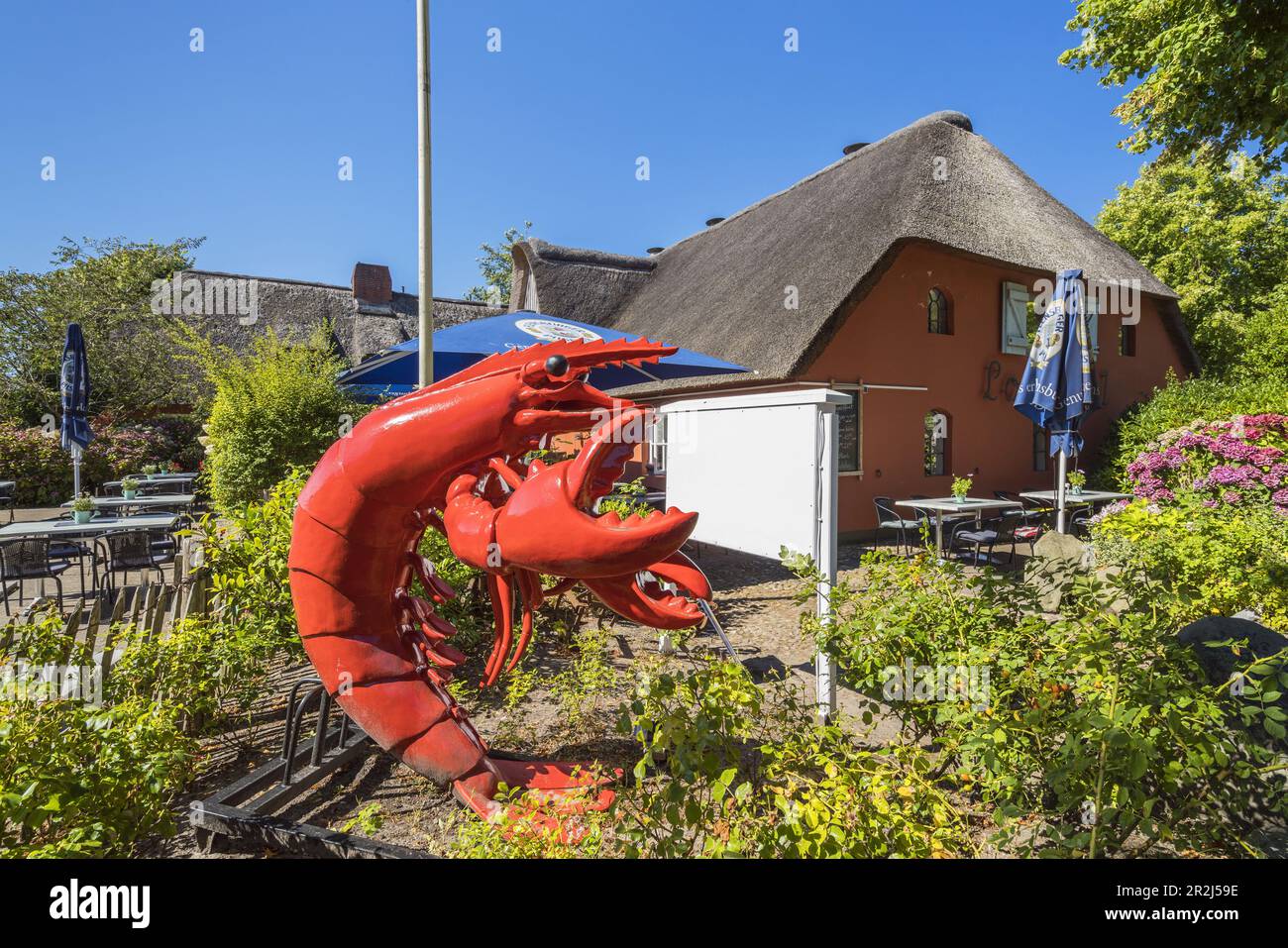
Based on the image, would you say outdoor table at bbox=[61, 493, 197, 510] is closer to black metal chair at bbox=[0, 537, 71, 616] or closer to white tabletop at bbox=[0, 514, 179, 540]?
white tabletop at bbox=[0, 514, 179, 540]

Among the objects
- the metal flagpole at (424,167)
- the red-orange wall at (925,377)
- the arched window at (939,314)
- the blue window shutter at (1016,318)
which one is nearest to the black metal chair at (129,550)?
the metal flagpole at (424,167)

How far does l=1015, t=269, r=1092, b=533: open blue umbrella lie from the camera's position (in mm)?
7844

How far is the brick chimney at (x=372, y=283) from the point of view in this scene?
22516mm

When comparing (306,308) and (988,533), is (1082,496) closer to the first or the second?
(988,533)

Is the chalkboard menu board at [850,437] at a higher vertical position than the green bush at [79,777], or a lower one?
higher

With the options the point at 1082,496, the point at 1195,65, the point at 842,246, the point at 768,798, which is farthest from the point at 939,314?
the point at 768,798

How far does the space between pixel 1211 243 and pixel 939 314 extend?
1872 centimetres

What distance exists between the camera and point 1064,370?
8008 millimetres

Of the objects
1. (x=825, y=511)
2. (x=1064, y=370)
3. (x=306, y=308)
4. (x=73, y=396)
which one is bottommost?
(x=825, y=511)

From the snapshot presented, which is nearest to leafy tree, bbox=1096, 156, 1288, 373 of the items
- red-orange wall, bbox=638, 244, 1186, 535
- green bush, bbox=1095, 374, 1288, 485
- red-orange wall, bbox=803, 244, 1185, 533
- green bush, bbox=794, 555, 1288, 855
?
green bush, bbox=1095, 374, 1288, 485

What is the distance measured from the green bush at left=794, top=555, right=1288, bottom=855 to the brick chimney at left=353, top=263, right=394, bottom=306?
2341 centimetres

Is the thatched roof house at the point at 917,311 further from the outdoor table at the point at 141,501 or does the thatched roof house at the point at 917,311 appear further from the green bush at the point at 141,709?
the outdoor table at the point at 141,501

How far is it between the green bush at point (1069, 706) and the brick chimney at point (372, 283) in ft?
76.8
